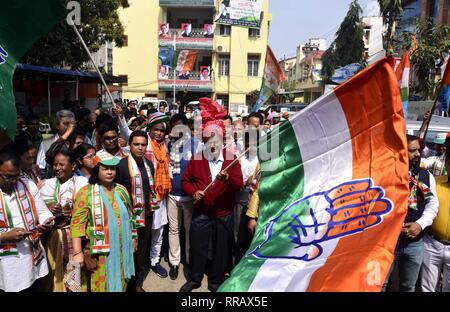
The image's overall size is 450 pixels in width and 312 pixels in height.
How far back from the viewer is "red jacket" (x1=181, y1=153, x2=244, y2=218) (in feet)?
13.0

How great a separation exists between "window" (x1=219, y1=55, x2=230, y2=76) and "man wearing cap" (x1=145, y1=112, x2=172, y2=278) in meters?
25.0

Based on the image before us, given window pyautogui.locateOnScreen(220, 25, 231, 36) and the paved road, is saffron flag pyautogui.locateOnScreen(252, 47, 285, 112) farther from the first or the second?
window pyautogui.locateOnScreen(220, 25, 231, 36)

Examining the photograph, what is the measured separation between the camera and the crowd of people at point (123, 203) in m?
2.76

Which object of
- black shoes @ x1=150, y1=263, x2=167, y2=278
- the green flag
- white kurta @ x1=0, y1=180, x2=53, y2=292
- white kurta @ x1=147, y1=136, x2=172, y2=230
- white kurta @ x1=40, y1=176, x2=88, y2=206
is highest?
the green flag

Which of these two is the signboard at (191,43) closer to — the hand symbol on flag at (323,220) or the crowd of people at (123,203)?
the crowd of people at (123,203)

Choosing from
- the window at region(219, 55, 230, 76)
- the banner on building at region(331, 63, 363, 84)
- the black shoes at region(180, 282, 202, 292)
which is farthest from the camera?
the window at region(219, 55, 230, 76)

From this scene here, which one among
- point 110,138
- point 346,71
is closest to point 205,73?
point 346,71

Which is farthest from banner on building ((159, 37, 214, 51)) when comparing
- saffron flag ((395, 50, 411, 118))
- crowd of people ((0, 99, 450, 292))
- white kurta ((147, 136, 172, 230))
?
white kurta ((147, 136, 172, 230))

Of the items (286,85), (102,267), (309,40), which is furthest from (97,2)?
(309,40)

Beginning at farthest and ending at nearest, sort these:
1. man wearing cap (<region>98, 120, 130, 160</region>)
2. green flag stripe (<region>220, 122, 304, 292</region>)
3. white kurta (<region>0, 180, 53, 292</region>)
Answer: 1. man wearing cap (<region>98, 120, 130, 160</region>)
2. green flag stripe (<region>220, 122, 304, 292</region>)
3. white kurta (<region>0, 180, 53, 292</region>)

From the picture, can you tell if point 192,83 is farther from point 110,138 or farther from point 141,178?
point 141,178

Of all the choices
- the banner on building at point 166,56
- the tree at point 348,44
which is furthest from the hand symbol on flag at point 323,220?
the tree at point 348,44

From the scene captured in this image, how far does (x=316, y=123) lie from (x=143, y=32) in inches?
1121
